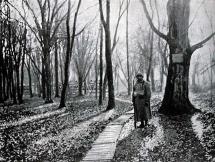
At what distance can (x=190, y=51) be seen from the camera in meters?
13.1

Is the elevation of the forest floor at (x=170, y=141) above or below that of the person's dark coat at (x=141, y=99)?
below

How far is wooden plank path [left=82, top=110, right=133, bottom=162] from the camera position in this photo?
731 cm

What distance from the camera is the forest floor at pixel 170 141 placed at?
7.02 metres

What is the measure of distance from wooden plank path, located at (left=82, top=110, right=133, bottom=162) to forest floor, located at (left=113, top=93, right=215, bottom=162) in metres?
0.18

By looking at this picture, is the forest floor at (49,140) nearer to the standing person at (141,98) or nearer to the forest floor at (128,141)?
the forest floor at (128,141)

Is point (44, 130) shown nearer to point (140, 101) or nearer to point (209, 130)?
point (140, 101)

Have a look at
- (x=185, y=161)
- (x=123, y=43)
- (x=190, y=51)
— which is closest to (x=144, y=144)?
(x=185, y=161)

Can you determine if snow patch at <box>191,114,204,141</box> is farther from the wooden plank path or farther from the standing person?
the wooden plank path

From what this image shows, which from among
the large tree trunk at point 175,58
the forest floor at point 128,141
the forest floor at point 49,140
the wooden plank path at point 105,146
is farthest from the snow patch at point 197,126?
the forest floor at point 49,140

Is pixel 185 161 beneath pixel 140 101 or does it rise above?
beneath

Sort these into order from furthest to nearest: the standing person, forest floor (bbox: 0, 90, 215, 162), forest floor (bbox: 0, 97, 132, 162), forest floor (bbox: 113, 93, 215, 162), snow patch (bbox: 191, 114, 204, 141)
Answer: the standing person < snow patch (bbox: 191, 114, 204, 141) < forest floor (bbox: 0, 97, 132, 162) < forest floor (bbox: 0, 90, 215, 162) < forest floor (bbox: 113, 93, 215, 162)

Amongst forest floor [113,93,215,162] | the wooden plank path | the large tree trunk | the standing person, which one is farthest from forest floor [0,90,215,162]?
the large tree trunk

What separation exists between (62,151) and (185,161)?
333cm

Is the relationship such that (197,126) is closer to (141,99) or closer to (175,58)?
(141,99)
